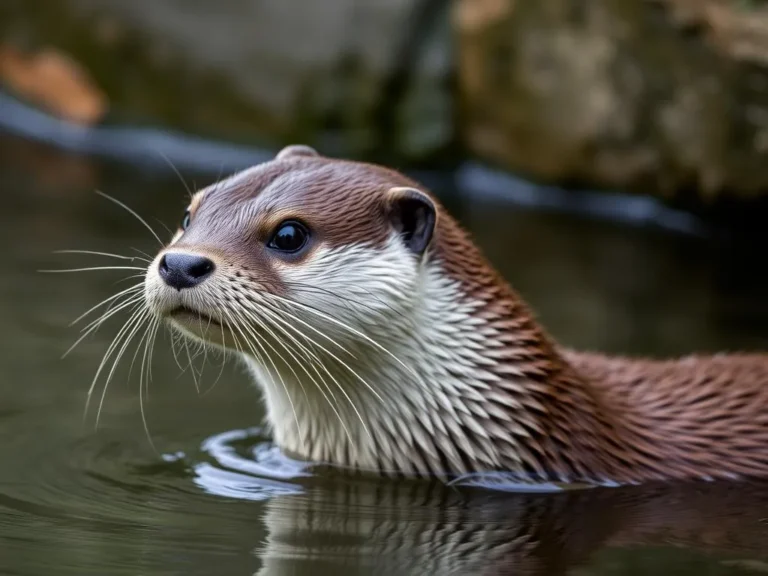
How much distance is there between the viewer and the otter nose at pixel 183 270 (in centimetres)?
337

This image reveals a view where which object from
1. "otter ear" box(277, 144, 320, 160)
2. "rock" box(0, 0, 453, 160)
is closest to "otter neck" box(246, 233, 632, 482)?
"otter ear" box(277, 144, 320, 160)

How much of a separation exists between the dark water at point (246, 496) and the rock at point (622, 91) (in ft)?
3.49

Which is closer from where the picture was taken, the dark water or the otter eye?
the dark water

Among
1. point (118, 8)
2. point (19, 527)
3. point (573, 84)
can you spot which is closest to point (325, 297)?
point (19, 527)

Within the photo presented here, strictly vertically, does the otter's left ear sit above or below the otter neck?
above

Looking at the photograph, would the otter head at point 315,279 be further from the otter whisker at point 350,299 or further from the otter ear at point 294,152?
the otter ear at point 294,152

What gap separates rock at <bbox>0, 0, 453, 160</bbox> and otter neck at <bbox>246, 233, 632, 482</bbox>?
4547 mm

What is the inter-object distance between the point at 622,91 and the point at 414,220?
4010 millimetres

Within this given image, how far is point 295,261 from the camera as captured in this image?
3553 millimetres

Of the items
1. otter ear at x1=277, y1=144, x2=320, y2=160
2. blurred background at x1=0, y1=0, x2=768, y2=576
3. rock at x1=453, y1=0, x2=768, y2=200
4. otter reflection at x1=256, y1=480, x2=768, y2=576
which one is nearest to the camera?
otter reflection at x1=256, y1=480, x2=768, y2=576

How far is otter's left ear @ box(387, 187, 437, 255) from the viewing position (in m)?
3.63

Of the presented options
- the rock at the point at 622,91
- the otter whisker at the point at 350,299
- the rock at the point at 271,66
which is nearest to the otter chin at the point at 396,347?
the otter whisker at the point at 350,299

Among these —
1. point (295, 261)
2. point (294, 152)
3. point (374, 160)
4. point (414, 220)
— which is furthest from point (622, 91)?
point (295, 261)

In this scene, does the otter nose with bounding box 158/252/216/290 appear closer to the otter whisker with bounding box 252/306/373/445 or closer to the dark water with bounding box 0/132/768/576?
the otter whisker with bounding box 252/306/373/445
